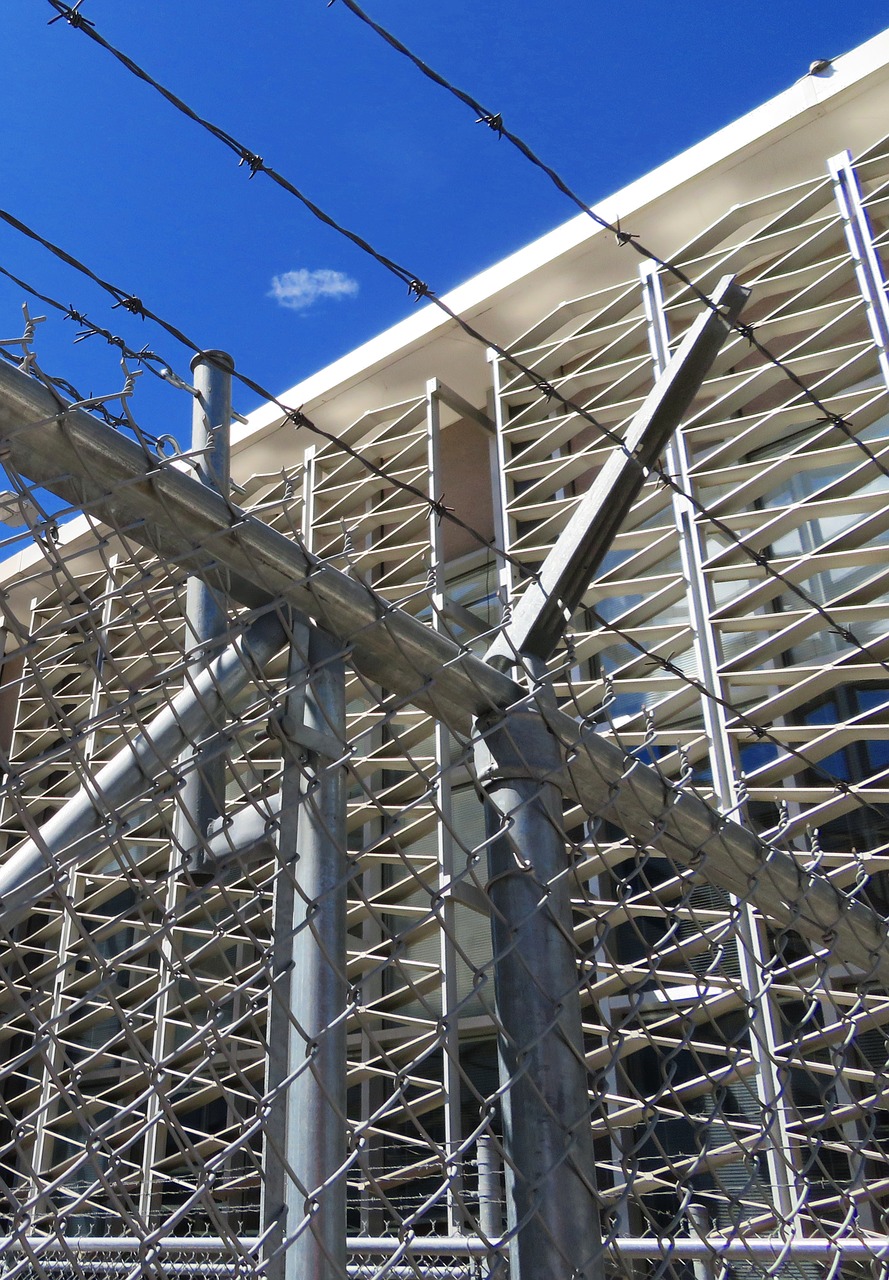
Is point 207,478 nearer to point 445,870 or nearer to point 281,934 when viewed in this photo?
point 281,934

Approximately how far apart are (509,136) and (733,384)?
7.53m

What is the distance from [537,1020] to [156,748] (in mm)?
632

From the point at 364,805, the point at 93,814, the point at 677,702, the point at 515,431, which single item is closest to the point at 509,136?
the point at 93,814

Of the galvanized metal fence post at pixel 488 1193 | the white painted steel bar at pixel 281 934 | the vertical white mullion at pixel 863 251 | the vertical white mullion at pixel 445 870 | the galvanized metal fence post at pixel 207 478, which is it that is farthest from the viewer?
the vertical white mullion at pixel 863 251

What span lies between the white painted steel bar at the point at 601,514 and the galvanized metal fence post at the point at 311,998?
0.38 meters

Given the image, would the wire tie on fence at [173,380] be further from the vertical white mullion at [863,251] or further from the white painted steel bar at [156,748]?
the vertical white mullion at [863,251]

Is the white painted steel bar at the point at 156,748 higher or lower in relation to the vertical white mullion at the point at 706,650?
lower

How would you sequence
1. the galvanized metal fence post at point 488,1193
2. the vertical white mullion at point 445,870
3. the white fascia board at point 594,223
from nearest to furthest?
the galvanized metal fence post at point 488,1193
the vertical white mullion at point 445,870
the white fascia board at point 594,223

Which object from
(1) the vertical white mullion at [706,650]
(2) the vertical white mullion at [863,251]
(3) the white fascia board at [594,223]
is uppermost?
(3) the white fascia board at [594,223]

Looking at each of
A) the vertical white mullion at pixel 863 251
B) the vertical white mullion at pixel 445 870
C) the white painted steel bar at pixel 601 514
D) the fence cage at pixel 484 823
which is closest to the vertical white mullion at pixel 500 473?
the fence cage at pixel 484 823

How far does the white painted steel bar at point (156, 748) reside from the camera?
5.12 feet

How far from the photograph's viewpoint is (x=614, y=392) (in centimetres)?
995

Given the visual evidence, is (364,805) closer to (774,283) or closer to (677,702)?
(677,702)

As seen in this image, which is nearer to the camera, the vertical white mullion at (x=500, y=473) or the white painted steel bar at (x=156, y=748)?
the white painted steel bar at (x=156, y=748)
